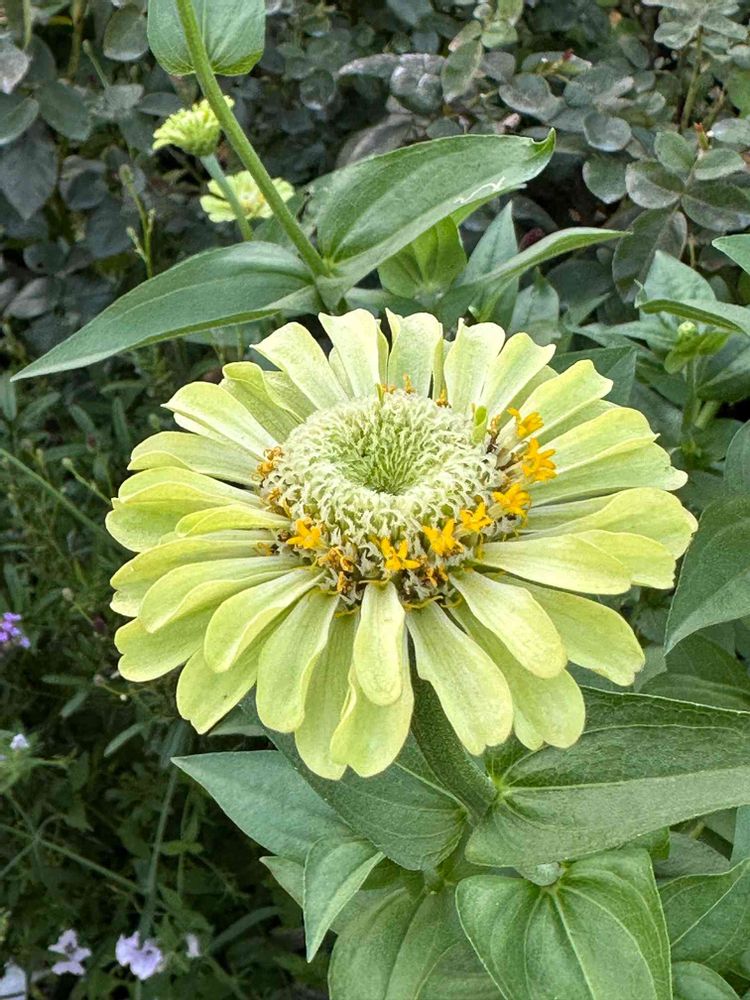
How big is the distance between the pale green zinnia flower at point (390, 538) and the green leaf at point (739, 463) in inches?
7.4

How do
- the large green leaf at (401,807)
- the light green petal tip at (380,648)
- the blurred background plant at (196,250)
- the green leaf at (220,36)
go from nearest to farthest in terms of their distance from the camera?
the light green petal tip at (380,648) < the large green leaf at (401,807) < the green leaf at (220,36) < the blurred background plant at (196,250)

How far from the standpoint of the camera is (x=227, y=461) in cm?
60

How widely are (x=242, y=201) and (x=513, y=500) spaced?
0.79 metres

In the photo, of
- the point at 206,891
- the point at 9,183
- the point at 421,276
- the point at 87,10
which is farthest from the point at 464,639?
the point at 87,10

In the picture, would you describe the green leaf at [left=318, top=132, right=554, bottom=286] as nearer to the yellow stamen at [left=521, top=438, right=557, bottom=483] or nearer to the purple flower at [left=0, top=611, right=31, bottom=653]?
the yellow stamen at [left=521, top=438, right=557, bottom=483]

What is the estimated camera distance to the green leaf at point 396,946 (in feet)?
1.94

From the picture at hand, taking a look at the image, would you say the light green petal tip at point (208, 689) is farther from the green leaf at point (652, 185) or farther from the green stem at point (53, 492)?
the green leaf at point (652, 185)

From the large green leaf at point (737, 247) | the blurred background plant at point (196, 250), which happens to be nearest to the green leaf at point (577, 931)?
the blurred background plant at point (196, 250)

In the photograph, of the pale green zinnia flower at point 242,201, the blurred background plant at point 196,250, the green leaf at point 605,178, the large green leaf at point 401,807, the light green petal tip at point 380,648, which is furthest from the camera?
Result: the pale green zinnia flower at point 242,201

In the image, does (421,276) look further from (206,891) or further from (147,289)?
(206,891)

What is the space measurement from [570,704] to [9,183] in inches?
38.2

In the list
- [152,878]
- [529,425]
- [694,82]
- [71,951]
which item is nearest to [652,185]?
[694,82]

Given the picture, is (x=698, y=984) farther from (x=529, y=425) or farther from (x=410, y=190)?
(x=410, y=190)

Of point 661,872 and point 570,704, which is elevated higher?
point 570,704
